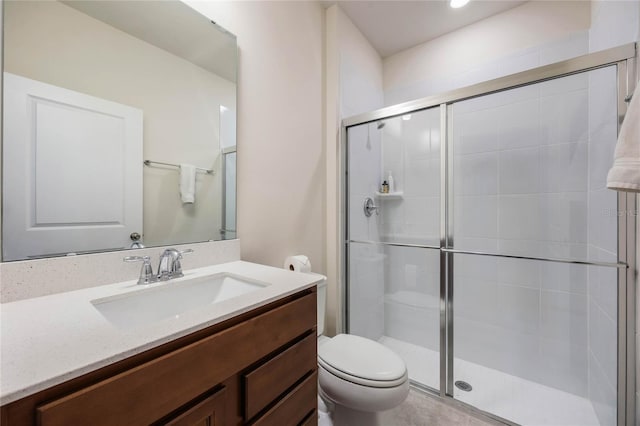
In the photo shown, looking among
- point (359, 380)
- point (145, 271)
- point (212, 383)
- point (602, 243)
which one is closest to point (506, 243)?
point (602, 243)

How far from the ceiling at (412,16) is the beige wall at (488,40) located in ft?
0.23

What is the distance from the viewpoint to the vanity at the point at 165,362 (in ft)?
1.41

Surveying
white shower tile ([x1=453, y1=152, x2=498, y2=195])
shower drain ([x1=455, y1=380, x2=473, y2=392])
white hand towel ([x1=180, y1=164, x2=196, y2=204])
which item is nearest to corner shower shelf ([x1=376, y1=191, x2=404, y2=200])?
white shower tile ([x1=453, y1=152, x2=498, y2=195])

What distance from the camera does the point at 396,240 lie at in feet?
6.69

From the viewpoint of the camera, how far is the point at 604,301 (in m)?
1.33

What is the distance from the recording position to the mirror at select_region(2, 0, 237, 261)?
791mm

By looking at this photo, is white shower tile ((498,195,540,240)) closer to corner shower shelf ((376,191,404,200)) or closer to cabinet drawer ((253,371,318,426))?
corner shower shelf ((376,191,404,200))

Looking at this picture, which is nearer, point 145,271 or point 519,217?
point 145,271

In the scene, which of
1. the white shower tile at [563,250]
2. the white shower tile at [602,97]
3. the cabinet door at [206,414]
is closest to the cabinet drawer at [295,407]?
the cabinet door at [206,414]

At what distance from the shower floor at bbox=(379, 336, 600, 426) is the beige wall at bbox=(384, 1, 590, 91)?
2.22 m

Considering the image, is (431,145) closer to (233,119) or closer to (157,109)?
(233,119)

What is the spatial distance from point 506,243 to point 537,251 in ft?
0.53

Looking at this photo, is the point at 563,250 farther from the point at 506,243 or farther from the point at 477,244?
the point at 477,244

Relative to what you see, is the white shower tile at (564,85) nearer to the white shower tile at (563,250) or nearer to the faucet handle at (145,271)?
the white shower tile at (563,250)
